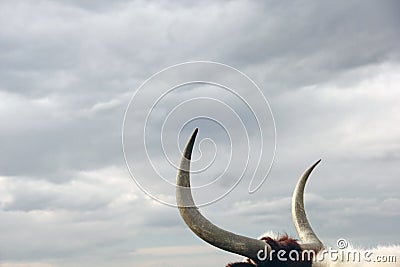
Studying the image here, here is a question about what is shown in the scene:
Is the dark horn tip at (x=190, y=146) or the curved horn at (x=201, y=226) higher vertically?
the dark horn tip at (x=190, y=146)

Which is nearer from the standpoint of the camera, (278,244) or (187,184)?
(187,184)

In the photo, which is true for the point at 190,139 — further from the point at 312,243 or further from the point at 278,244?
the point at 312,243

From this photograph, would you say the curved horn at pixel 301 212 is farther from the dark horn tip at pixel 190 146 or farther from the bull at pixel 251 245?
the dark horn tip at pixel 190 146

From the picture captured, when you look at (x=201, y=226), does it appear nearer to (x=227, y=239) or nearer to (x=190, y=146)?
(x=227, y=239)

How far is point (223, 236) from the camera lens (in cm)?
973

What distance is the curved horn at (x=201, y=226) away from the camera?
9484mm

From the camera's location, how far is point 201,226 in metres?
9.66

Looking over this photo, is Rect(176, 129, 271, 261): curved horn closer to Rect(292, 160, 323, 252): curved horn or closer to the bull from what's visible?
the bull

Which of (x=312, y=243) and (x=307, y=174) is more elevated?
(x=307, y=174)

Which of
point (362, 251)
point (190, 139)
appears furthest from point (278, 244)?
point (190, 139)

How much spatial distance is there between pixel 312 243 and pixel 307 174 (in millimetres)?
1249

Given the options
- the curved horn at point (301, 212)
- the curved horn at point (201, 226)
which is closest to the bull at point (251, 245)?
the curved horn at point (201, 226)

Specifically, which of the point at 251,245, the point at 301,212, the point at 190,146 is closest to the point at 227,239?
the point at 251,245

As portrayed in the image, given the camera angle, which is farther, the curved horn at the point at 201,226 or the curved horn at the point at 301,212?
the curved horn at the point at 301,212
